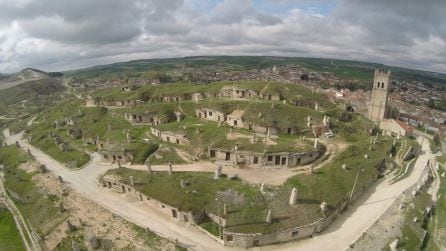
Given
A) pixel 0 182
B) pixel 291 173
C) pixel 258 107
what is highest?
pixel 258 107

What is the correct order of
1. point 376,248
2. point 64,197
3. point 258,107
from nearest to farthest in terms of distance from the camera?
point 376,248 < point 64,197 < point 258,107

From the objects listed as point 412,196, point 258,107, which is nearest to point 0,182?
point 258,107

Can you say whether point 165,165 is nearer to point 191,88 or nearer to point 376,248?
point 376,248

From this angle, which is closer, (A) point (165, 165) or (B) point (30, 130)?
(A) point (165, 165)

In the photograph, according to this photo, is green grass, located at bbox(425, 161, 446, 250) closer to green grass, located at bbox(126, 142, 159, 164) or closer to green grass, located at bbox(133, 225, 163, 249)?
green grass, located at bbox(133, 225, 163, 249)

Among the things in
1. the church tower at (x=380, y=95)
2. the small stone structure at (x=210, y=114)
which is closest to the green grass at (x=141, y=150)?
the small stone structure at (x=210, y=114)

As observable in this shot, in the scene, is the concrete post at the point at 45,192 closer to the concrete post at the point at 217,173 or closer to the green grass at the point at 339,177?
the concrete post at the point at 217,173

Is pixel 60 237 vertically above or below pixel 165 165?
below

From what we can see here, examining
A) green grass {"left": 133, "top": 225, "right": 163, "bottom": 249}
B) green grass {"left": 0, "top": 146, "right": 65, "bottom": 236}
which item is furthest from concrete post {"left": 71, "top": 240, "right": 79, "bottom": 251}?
green grass {"left": 0, "top": 146, "right": 65, "bottom": 236}

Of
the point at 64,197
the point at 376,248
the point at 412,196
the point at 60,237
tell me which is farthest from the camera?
the point at 64,197
